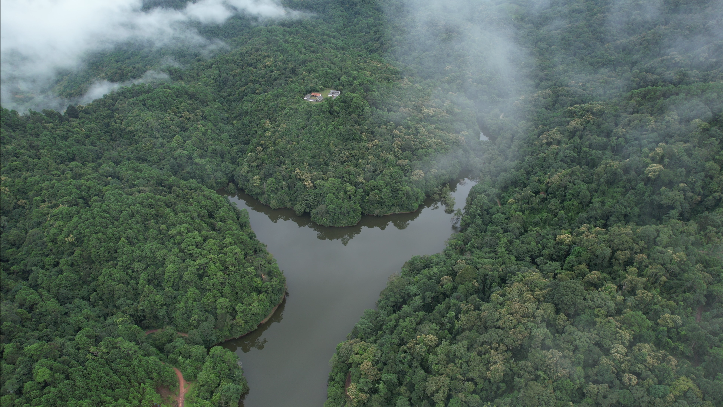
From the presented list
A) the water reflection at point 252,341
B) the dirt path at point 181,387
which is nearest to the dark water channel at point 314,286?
the water reflection at point 252,341

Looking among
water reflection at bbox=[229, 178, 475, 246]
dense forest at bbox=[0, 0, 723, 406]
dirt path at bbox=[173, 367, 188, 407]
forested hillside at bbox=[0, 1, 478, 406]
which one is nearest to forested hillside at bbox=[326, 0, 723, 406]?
dense forest at bbox=[0, 0, 723, 406]

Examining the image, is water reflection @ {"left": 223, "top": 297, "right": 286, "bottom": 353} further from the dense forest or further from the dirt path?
the dirt path

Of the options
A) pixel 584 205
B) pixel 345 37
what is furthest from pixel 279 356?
pixel 345 37

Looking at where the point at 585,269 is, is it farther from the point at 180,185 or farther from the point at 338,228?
the point at 180,185

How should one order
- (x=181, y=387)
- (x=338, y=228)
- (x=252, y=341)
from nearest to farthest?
(x=181, y=387) < (x=252, y=341) < (x=338, y=228)

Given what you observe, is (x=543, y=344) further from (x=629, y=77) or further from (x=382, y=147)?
(x=629, y=77)

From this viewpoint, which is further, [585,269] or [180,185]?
[180,185]

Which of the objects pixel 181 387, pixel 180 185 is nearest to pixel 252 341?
pixel 181 387
